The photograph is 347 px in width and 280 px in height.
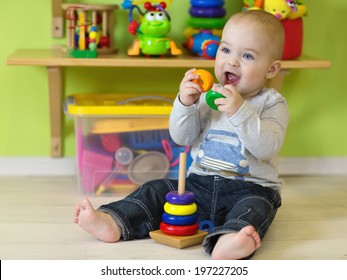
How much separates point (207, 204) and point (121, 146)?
0.38 metres

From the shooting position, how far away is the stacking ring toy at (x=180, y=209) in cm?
145

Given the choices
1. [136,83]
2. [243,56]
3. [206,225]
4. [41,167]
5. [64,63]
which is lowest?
[41,167]

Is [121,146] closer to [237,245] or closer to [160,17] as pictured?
[160,17]

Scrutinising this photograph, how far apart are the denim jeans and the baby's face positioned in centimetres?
22

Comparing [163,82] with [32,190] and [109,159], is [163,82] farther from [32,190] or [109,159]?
[32,190]

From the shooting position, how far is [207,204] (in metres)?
1.56

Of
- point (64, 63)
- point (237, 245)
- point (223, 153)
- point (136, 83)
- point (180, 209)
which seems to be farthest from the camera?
point (136, 83)

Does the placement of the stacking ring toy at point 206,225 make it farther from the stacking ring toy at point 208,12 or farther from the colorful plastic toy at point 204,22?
the stacking ring toy at point 208,12

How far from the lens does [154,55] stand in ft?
6.19

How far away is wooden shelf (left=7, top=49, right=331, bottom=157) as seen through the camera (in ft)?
5.93

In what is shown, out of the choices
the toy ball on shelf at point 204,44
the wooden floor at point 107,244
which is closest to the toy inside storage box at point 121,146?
the wooden floor at point 107,244

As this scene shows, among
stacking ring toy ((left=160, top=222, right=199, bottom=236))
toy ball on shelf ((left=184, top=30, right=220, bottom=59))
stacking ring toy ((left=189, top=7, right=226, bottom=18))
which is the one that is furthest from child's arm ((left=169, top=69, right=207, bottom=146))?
stacking ring toy ((left=189, top=7, right=226, bottom=18))

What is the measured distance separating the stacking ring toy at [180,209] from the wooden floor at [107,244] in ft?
0.24

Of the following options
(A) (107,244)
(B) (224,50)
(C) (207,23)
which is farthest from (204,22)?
(A) (107,244)
